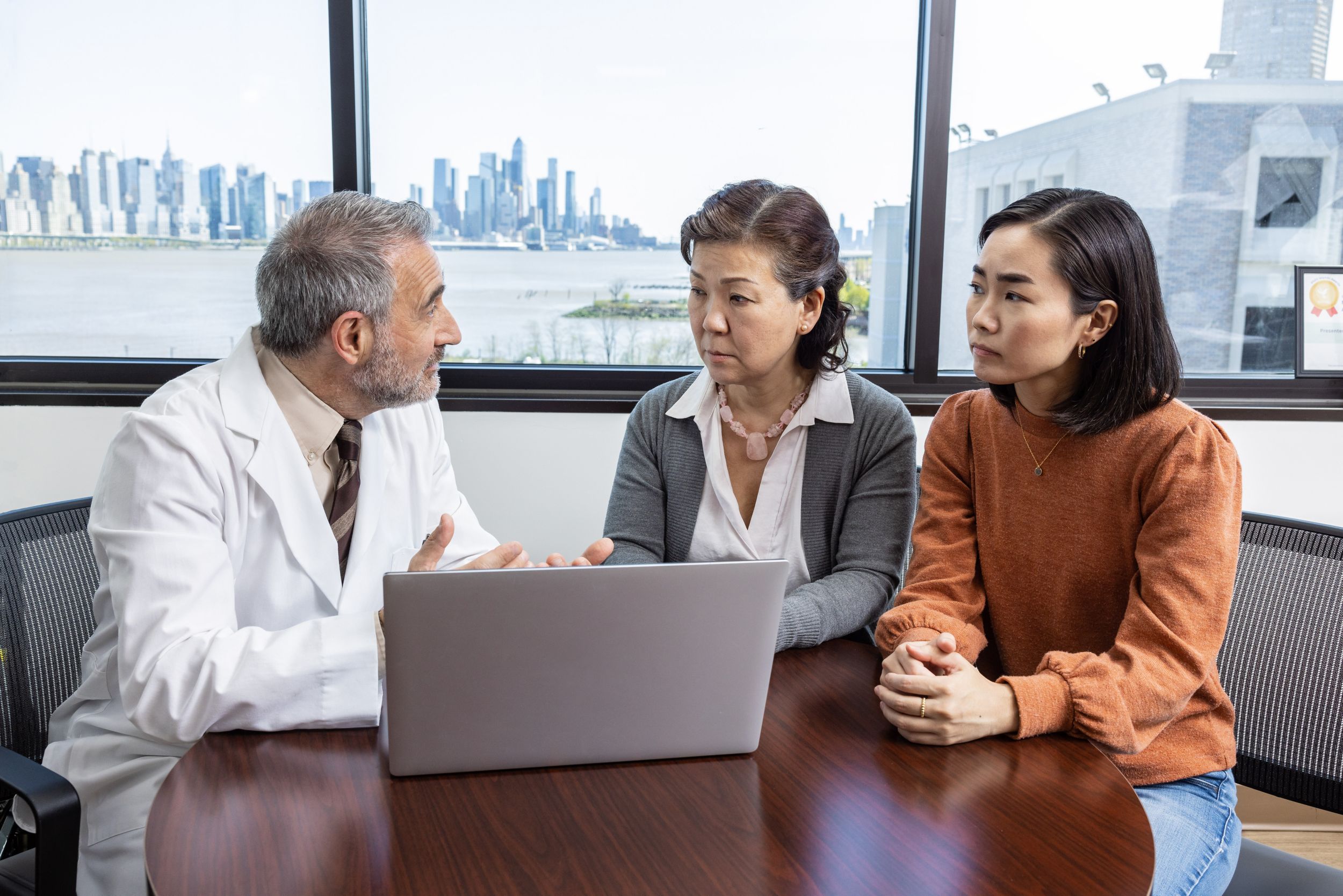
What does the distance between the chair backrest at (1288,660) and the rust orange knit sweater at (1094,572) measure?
0.17 metres

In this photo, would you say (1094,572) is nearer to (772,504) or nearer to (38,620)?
(772,504)

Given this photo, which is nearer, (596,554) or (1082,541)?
(596,554)

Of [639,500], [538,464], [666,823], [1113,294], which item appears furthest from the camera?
[538,464]

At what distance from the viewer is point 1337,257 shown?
2.67 meters

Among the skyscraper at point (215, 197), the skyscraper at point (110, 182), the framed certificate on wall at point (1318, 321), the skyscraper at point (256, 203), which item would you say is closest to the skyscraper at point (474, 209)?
the skyscraper at point (256, 203)

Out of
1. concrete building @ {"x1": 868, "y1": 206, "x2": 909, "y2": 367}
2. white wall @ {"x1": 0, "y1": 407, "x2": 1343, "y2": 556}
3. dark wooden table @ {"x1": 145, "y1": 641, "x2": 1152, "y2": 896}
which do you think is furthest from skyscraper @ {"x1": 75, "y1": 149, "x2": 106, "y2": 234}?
concrete building @ {"x1": 868, "y1": 206, "x2": 909, "y2": 367}

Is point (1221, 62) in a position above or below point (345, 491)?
above

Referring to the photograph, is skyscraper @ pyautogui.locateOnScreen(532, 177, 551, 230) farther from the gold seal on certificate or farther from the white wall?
the gold seal on certificate

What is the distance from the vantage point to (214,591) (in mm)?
1246

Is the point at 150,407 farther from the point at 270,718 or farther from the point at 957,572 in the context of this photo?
the point at 957,572

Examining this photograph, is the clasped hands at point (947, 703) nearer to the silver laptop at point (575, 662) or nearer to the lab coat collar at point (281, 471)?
the silver laptop at point (575, 662)

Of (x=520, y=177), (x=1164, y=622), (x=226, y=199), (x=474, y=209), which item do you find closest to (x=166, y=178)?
(x=226, y=199)

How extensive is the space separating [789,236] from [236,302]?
1.60 metres

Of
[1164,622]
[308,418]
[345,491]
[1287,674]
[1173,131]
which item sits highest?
[1173,131]
